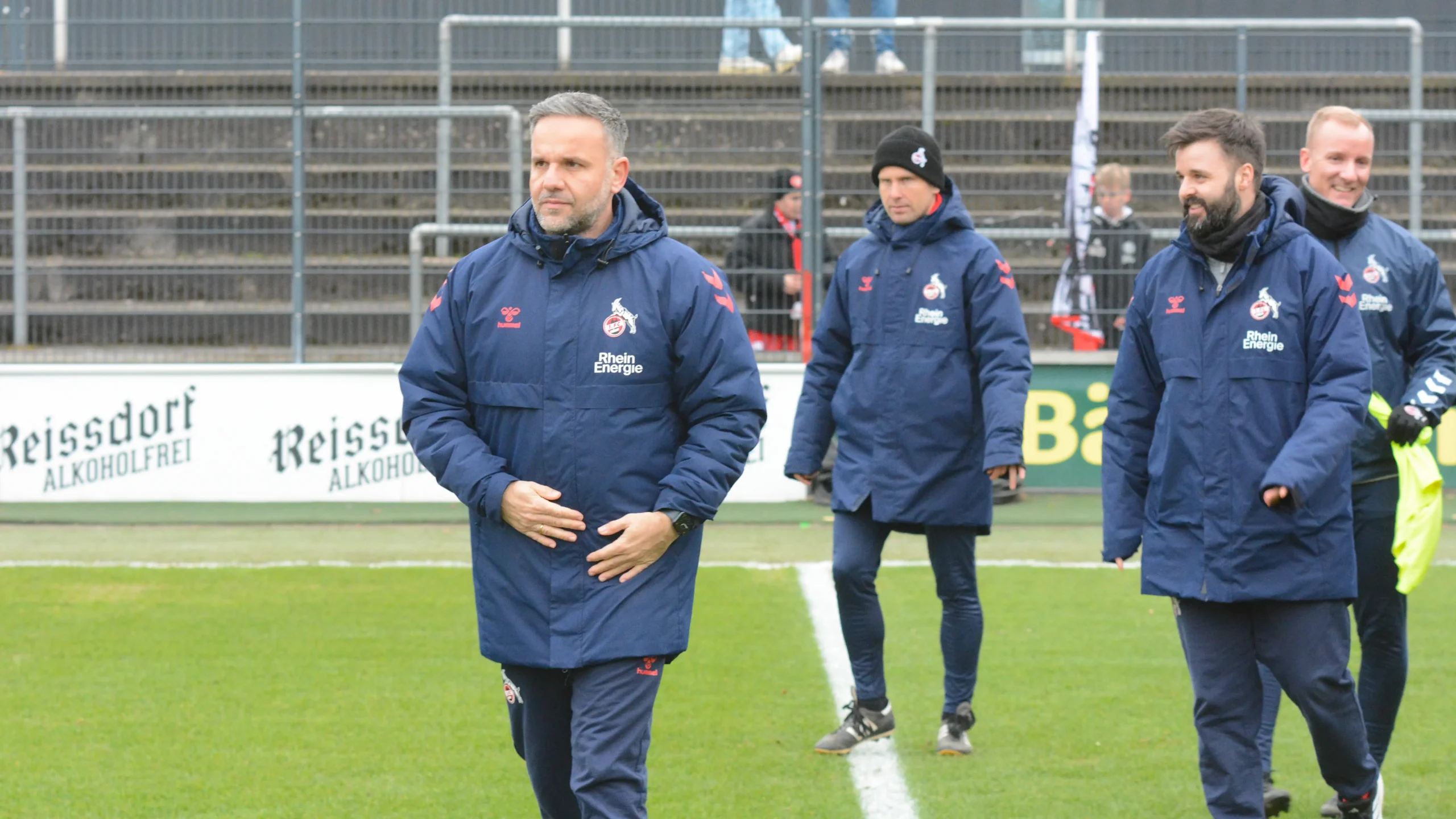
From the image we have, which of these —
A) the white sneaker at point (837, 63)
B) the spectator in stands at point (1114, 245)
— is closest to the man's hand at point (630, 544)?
the spectator in stands at point (1114, 245)

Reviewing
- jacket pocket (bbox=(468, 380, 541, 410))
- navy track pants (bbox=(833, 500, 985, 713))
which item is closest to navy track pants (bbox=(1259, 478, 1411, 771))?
navy track pants (bbox=(833, 500, 985, 713))

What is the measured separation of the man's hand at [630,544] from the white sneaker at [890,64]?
8812 mm

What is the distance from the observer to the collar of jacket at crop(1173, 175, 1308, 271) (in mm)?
4250

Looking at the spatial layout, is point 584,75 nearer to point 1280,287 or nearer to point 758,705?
point 758,705

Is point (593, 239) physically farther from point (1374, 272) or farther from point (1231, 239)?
point (1374, 272)

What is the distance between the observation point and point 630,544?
3742mm

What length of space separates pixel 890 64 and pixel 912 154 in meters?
6.54

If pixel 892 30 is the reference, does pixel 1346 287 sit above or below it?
below

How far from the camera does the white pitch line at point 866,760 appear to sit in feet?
17.2

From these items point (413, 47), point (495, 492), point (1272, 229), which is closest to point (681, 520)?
point (495, 492)

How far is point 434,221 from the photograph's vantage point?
12234 millimetres

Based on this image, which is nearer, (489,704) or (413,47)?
(489,704)

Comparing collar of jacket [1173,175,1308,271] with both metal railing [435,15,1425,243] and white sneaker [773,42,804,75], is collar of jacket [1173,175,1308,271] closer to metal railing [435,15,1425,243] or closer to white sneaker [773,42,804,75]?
metal railing [435,15,1425,243]

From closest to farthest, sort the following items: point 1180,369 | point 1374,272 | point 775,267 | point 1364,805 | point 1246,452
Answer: point 1246,452
point 1180,369
point 1364,805
point 1374,272
point 775,267
